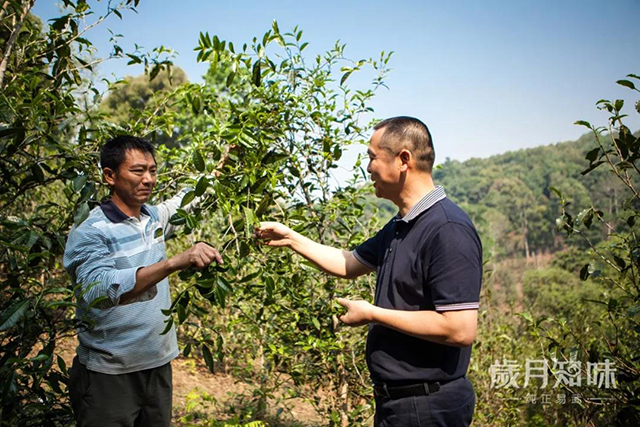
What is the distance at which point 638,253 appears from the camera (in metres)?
2.59

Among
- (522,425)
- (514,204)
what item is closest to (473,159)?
(514,204)

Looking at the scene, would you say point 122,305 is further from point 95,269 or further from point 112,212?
point 112,212

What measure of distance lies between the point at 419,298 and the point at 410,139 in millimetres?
659

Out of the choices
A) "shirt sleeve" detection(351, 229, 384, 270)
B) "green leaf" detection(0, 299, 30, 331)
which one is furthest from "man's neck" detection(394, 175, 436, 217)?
"green leaf" detection(0, 299, 30, 331)

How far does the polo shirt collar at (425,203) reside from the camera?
2.02m

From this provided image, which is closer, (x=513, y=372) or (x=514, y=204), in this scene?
(x=513, y=372)

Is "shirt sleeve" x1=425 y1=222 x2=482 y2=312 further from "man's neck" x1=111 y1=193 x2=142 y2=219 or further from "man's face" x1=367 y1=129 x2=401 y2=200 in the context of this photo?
"man's neck" x1=111 y1=193 x2=142 y2=219

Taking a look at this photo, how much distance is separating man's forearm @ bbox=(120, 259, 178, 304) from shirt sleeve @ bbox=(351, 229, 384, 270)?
96 cm

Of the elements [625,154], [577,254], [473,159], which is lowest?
[577,254]

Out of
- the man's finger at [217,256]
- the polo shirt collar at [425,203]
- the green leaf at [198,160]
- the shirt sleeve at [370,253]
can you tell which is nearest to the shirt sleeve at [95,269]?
the man's finger at [217,256]

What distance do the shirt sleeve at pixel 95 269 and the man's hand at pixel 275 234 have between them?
2.00ft

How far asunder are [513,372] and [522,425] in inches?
64.9

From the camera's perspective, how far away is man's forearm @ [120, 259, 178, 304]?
192 cm

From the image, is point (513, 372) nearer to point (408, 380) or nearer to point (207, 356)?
point (408, 380)
